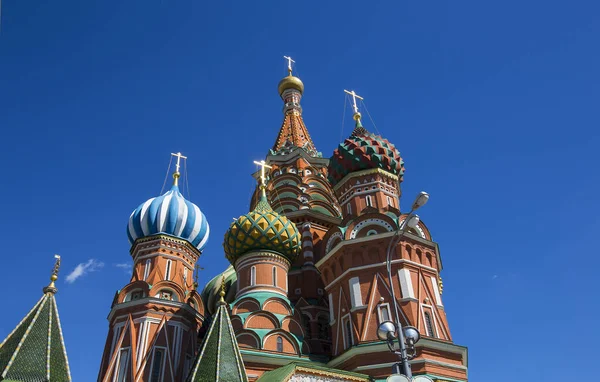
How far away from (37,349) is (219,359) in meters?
3.92

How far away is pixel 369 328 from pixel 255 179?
1404 centimetres

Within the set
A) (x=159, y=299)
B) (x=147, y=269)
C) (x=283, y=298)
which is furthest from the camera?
(x=147, y=269)

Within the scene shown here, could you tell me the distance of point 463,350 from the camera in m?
15.5

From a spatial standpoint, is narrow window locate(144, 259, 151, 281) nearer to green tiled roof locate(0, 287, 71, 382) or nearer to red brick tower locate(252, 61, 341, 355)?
red brick tower locate(252, 61, 341, 355)

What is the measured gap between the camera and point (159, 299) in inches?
738

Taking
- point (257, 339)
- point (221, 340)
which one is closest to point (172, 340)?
point (257, 339)

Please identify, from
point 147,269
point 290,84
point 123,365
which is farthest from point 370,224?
point 290,84

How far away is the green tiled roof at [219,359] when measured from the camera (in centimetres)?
1162

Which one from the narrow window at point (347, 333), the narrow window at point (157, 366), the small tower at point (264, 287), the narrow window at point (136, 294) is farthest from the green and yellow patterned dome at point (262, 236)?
the narrow window at point (157, 366)

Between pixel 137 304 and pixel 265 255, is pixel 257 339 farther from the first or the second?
pixel 137 304

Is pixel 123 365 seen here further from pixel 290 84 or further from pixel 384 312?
pixel 290 84

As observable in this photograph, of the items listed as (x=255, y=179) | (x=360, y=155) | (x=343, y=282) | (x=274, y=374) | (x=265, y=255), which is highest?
(x=255, y=179)

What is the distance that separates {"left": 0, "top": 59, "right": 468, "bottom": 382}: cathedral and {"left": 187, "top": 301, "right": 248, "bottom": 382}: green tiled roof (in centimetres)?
3

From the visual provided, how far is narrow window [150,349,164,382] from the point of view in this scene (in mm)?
17391
